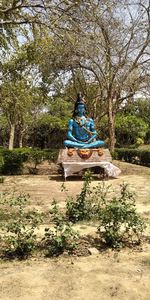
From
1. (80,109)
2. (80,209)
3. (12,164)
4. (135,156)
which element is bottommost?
(80,209)

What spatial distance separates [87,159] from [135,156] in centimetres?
791

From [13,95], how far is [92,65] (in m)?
4.81

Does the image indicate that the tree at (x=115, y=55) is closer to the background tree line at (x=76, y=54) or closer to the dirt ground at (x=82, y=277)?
the background tree line at (x=76, y=54)

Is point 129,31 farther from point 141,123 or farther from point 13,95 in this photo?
point 141,123

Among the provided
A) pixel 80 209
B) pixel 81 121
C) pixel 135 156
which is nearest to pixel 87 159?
pixel 81 121

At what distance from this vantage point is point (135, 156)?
19.9 metres

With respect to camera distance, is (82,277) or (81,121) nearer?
(82,277)

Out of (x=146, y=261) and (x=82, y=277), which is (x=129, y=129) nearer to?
(x=146, y=261)

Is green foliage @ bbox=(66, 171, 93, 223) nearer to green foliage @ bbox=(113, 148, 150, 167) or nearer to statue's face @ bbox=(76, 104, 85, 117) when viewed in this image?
statue's face @ bbox=(76, 104, 85, 117)

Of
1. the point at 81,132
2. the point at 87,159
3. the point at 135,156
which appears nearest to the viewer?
the point at 87,159

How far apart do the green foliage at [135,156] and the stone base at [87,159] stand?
557 cm

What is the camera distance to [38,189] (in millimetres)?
9750

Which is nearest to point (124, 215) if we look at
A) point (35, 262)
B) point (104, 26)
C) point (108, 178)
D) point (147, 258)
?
point (147, 258)

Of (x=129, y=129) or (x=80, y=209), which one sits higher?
(x=129, y=129)
